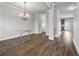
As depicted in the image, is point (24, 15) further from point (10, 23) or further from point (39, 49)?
point (39, 49)

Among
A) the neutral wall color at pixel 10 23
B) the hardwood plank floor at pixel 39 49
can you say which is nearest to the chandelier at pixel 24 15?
the neutral wall color at pixel 10 23

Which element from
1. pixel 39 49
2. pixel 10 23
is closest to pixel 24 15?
pixel 10 23

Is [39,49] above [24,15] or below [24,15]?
below

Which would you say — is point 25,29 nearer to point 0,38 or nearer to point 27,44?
point 27,44

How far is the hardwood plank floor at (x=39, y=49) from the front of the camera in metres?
2.47

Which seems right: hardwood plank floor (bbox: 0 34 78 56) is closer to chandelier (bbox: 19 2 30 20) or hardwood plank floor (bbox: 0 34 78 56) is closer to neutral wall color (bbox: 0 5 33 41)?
neutral wall color (bbox: 0 5 33 41)

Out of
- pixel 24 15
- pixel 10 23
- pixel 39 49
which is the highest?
pixel 24 15

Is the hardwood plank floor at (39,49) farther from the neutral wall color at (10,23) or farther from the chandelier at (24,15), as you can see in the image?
the chandelier at (24,15)

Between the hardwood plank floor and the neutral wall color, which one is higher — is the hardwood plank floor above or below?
below

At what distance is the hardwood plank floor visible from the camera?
2475mm

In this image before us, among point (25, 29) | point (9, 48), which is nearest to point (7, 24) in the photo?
point (25, 29)

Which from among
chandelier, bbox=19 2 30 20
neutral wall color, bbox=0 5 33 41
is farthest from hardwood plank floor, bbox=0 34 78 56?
chandelier, bbox=19 2 30 20

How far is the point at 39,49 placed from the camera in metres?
2.81

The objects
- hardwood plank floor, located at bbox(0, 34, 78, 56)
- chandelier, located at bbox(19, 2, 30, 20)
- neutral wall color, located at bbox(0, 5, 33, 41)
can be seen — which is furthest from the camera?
chandelier, located at bbox(19, 2, 30, 20)
